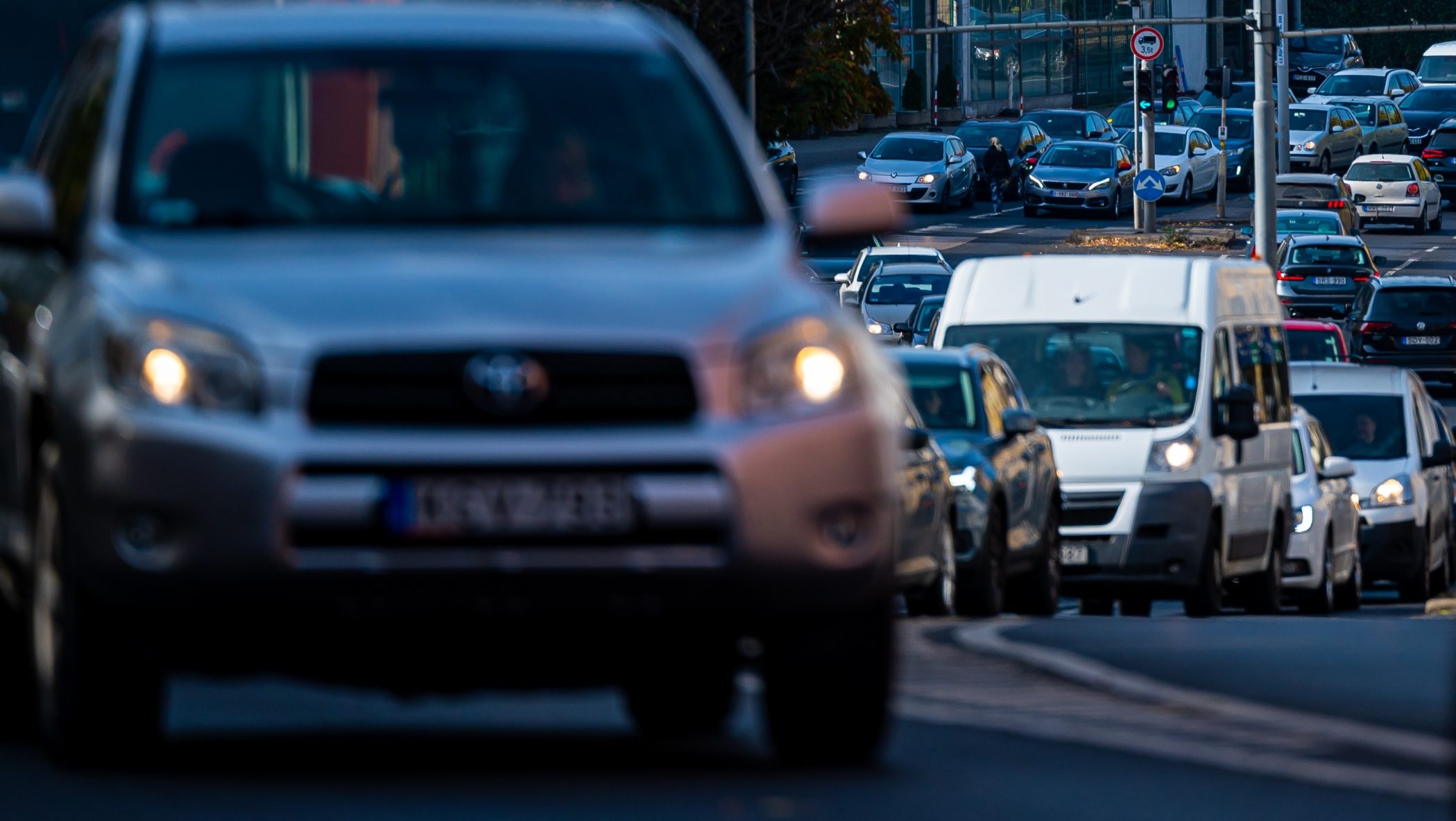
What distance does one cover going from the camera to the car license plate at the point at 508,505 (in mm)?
6516

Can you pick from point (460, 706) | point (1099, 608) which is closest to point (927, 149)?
point (1099, 608)

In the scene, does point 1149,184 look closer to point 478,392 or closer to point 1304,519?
point 1304,519

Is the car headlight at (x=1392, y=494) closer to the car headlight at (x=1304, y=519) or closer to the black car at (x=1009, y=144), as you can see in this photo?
the car headlight at (x=1304, y=519)

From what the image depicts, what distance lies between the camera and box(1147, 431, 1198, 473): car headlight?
20.9 meters

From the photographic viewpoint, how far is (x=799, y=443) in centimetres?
669

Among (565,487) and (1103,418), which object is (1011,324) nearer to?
(1103,418)

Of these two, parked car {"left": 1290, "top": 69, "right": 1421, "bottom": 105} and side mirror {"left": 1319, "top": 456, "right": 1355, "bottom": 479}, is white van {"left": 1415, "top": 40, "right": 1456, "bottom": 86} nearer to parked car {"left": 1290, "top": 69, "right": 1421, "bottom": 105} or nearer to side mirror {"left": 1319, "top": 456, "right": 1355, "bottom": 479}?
parked car {"left": 1290, "top": 69, "right": 1421, "bottom": 105}

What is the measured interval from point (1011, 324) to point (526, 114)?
14.7 metres

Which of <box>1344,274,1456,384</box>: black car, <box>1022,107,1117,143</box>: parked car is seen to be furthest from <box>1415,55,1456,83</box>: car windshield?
<box>1344,274,1456,384</box>: black car

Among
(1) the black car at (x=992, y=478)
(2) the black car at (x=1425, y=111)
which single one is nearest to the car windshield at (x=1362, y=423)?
(1) the black car at (x=992, y=478)

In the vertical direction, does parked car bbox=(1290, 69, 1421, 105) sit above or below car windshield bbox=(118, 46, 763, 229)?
below

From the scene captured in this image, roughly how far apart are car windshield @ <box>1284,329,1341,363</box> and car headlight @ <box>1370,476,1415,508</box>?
8.39 metres

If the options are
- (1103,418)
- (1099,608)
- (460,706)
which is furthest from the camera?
(1099,608)

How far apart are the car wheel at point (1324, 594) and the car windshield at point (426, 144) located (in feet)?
59.6
